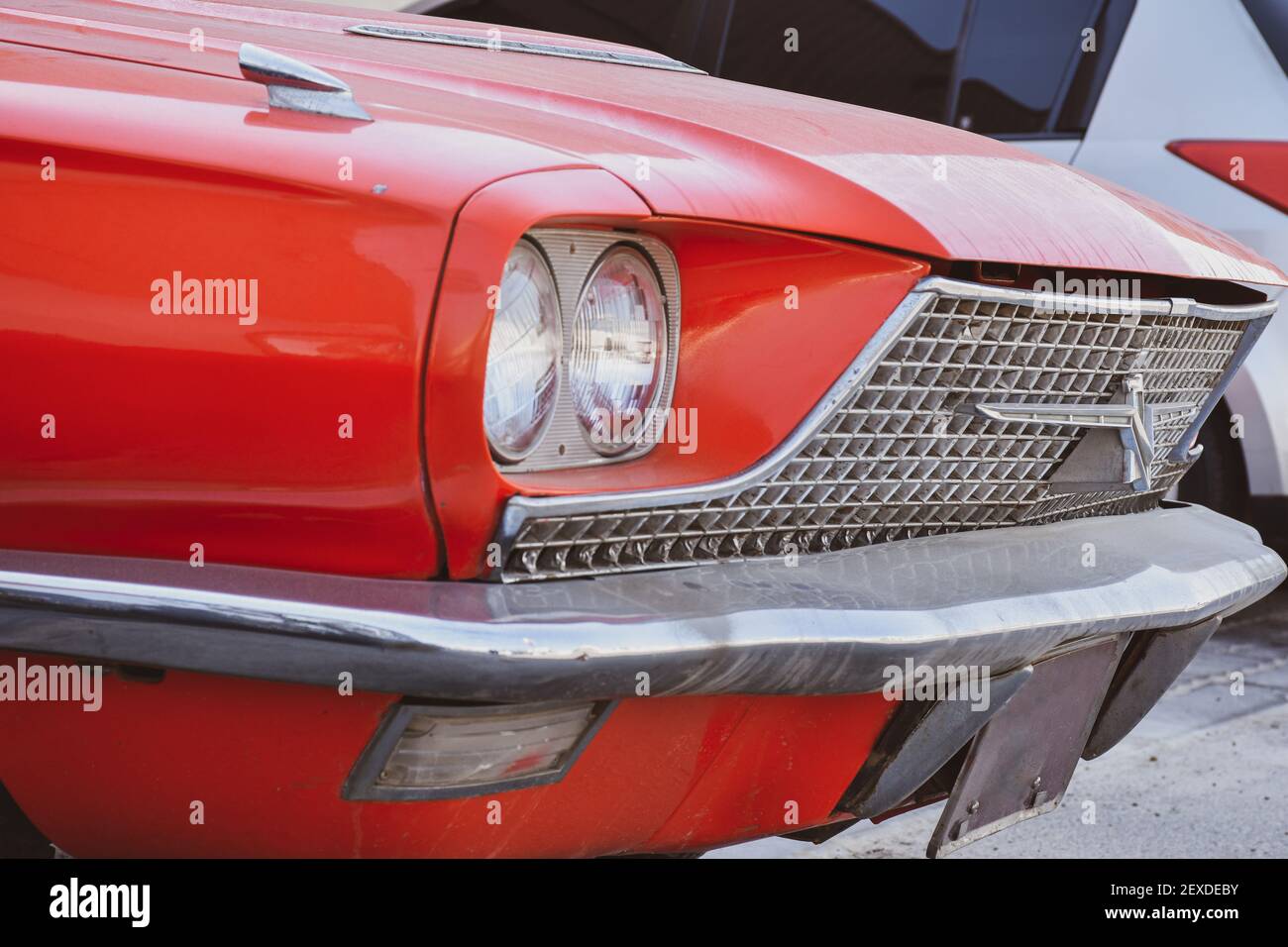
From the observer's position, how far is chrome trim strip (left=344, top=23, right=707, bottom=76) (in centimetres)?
246

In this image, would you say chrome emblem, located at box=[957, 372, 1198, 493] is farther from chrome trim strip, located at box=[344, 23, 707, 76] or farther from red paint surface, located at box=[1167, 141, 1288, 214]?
red paint surface, located at box=[1167, 141, 1288, 214]

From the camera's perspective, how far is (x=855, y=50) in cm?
434

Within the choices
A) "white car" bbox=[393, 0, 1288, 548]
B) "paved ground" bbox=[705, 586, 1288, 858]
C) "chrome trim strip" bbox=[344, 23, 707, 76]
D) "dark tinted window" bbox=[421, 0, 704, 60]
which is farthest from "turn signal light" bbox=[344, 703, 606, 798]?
"dark tinted window" bbox=[421, 0, 704, 60]

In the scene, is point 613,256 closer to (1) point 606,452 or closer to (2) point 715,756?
(1) point 606,452

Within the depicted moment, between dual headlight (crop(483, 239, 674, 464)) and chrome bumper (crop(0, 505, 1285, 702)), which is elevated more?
dual headlight (crop(483, 239, 674, 464))

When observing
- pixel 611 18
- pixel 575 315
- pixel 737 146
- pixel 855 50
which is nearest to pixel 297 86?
pixel 575 315

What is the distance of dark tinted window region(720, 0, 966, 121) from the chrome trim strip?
62.8 inches

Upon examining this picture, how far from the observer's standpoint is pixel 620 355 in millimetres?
1647

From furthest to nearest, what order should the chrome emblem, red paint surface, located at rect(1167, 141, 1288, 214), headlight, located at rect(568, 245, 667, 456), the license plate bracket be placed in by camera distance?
1. red paint surface, located at rect(1167, 141, 1288, 214)
2. the chrome emblem
3. the license plate bracket
4. headlight, located at rect(568, 245, 667, 456)

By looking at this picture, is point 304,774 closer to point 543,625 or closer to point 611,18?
point 543,625

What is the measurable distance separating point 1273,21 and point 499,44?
2.60m

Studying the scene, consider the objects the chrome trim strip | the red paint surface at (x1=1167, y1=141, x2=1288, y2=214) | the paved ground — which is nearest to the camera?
the chrome trim strip

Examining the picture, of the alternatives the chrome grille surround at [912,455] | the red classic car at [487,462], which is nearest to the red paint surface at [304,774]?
the red classic car at [487,462]
